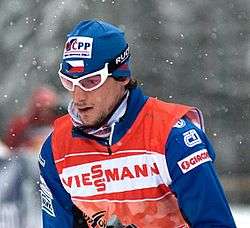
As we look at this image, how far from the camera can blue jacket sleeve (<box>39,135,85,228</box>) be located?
3.42 m

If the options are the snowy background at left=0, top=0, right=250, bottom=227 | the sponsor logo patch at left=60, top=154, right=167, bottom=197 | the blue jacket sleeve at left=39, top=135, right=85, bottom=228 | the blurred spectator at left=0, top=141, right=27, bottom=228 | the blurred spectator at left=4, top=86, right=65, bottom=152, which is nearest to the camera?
the sponsor logo patch at left=60, top=154, right=167, bottom=197

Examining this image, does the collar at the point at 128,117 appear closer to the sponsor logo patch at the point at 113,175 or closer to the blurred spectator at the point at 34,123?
the sponsor logo patch at the point at 113,175

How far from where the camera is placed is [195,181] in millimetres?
3127

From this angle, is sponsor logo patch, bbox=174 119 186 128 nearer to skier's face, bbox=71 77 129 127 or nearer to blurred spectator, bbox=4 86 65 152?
skier's face, bbox=71 77 129 127

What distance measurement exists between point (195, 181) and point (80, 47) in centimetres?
50

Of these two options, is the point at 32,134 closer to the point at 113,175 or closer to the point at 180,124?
the point at 113,175

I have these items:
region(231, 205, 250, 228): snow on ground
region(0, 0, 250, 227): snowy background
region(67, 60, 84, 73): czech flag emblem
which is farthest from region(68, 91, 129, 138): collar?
region(0, 0, 250, 227): snowy background

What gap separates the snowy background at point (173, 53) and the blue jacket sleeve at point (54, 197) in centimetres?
599

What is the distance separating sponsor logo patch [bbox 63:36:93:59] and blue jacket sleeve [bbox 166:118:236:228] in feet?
1.10

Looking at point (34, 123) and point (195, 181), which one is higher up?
point (34, 123)

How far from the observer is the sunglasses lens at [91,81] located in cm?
318

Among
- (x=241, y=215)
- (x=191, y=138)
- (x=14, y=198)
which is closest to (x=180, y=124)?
(x=191, y=138)

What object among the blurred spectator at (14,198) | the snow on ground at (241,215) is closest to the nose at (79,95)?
the blurred spectator at (14,198)

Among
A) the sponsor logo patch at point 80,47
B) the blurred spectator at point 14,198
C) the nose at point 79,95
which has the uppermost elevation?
the blurred spectator at point 14,198
